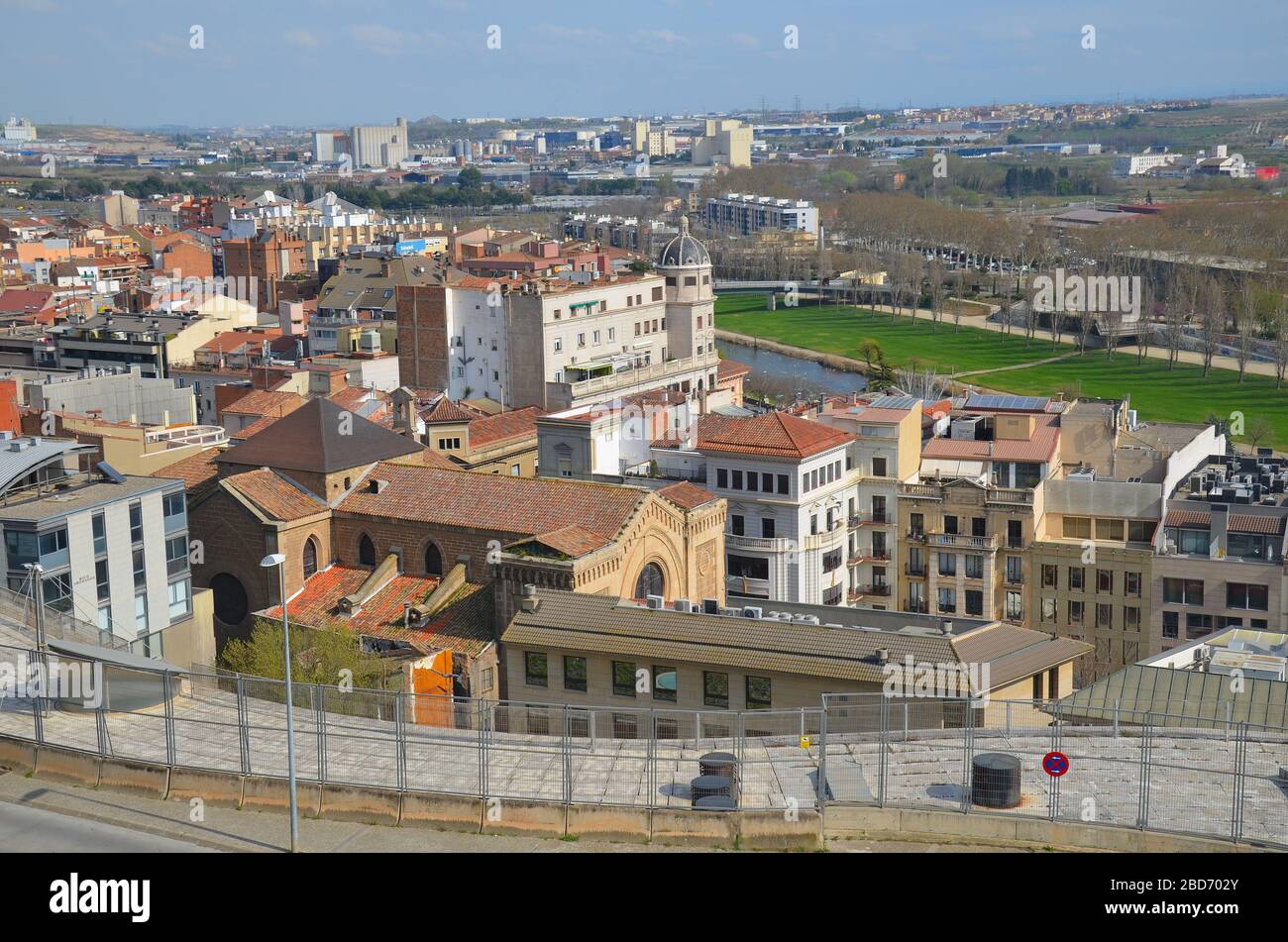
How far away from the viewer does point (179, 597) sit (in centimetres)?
2828

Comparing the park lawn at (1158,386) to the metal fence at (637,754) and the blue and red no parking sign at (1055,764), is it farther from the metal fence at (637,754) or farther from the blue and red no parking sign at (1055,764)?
the blue and red no parking sign at (1055,764)

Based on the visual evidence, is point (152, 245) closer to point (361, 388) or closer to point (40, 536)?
point (361, 388)

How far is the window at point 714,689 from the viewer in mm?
24422

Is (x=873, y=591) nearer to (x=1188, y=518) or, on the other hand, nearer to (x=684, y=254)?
(x=1188, y=518)

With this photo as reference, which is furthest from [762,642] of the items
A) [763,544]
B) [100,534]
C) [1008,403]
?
[1008,403]

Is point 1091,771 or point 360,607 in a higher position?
point 1091,771

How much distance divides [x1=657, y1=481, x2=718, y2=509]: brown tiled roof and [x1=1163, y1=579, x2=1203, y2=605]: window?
32.0 feet

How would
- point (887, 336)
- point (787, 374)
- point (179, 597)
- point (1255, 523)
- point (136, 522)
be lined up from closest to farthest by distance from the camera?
point (136, 522)
point (179, 597)
point (1255, 523)
point (787, 374)
point (887, 336)

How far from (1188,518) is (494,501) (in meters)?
14.9

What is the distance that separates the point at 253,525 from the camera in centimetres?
3042

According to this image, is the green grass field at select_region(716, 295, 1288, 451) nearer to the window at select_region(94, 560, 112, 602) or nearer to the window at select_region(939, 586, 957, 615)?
the window at select_region(939, 586, 957, 615)

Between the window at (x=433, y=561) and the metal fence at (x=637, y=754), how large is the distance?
11.0m

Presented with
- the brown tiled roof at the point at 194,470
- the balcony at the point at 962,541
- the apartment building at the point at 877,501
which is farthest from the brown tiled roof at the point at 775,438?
the brown tiled roof at the point at 194,470

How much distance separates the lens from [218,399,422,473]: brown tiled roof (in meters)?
31.6
